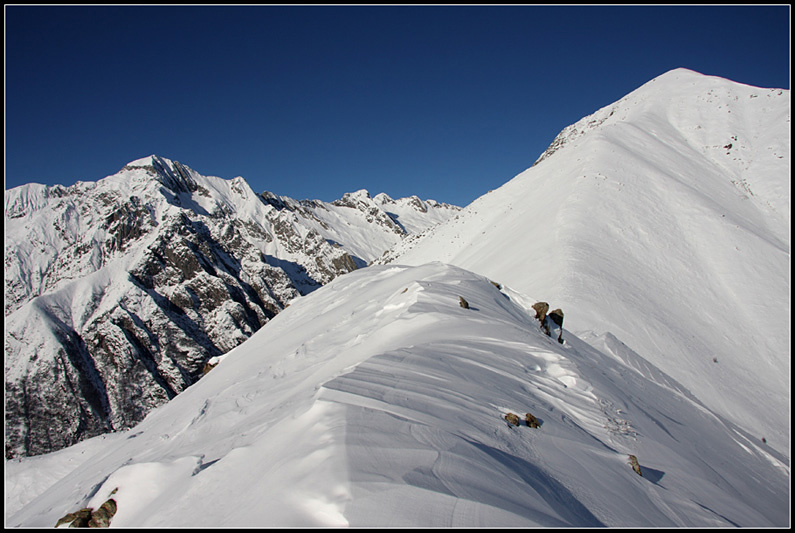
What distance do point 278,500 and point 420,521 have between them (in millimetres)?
1195

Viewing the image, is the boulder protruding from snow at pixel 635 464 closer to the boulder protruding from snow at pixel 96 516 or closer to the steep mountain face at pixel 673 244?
the boulder protruding from snow at pixel 96 516

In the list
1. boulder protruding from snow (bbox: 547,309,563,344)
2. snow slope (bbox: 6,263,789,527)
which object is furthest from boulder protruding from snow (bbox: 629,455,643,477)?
boulder protruding from snow (bbox: 547,309,563,344)

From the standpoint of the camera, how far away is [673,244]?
2519cm

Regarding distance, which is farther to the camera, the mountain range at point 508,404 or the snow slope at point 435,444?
the mountain range at point 508,404

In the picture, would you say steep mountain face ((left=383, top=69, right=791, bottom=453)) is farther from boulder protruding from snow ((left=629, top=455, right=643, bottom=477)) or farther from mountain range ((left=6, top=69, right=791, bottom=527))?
boulder protruding from snow ((left=629, top=455, right=643, bottom=477))

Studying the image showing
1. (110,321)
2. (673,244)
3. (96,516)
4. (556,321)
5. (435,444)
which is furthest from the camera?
(110,321)

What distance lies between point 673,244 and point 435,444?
2753 centimetres

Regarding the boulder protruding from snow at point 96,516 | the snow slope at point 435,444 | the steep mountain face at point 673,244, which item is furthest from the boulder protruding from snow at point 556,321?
the boulder protruding from snow at point 96,516

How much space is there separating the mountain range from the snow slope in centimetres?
3

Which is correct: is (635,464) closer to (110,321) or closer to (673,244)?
(673,244)

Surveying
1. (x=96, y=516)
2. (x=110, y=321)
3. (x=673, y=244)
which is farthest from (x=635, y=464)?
(x=110, y=321)

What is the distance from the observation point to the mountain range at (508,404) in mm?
3691

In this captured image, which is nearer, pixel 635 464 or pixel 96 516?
pixel 96 516

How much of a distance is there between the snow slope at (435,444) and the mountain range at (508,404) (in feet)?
0.11
